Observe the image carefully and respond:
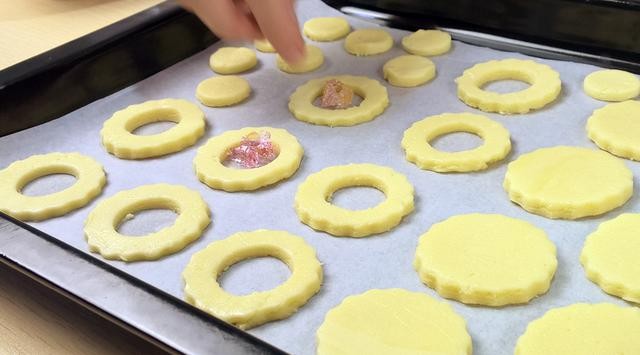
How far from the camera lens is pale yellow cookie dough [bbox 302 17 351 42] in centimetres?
151

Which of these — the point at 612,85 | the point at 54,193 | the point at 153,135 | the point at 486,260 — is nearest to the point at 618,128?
the point at 612,85

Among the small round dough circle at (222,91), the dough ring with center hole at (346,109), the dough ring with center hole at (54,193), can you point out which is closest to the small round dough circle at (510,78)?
the dough ring with center hole at (346,109)

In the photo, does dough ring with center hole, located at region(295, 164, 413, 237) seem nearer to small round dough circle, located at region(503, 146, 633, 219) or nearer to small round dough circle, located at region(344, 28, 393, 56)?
small round dough circle, located at region(503, 146, 633, 219)

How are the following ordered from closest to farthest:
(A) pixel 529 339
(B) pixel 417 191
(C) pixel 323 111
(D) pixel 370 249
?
(A) pixel 529 339
(D) pixel 370 249
(B) pixel 417 191
(C) pixel 323 111

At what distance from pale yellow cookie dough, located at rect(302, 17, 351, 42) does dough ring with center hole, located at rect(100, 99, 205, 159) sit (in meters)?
0.35

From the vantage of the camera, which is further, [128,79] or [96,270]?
[128,79]

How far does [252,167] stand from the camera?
1135 millimetres

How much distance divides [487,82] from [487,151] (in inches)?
10.2

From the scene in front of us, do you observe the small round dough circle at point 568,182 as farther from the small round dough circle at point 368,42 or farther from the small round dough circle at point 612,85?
the small round dough circle at point 368,42

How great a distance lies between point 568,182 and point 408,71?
0.42 meters

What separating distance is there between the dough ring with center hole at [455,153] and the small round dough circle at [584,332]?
329 mm

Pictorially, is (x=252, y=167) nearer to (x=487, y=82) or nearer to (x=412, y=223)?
(x=412, y=223)

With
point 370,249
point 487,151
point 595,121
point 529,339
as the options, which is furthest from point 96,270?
point 595,121

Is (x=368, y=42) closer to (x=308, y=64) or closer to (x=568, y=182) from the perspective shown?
(x=308, y=64)
